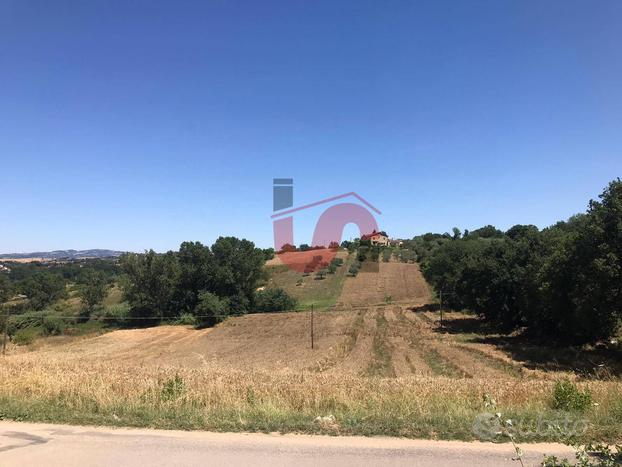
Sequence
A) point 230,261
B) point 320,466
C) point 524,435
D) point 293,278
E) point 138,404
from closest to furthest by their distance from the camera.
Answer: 1. point 320,466
2. point 524,435
3. point 138,404
4. point 230,261
5. point 293,278

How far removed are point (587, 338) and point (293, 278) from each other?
213ft

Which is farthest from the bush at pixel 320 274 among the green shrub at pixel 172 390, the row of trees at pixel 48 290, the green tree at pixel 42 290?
the green shrub at pixel 172 390

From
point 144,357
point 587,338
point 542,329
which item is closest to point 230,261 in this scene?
point 144,357

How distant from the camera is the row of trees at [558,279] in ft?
83.3

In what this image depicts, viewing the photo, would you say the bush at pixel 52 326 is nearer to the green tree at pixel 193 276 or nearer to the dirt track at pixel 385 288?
the green tree at pixel 193 276

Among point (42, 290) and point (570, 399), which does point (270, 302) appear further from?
point (570, 399)

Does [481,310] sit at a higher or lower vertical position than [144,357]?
higher

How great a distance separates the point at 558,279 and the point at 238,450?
30768mm

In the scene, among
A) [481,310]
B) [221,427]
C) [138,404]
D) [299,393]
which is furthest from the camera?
[481,310]

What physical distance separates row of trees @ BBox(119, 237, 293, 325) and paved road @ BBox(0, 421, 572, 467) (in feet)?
196

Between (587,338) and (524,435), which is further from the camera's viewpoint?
(587,338)

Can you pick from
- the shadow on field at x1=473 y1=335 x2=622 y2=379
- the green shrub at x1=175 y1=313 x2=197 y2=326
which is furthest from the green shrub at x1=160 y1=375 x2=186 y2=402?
the green shrub at x1=175 y1=313 x2=197 y2=326

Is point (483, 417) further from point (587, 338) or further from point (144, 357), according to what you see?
point (144, 357)

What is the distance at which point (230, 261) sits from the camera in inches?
2594
